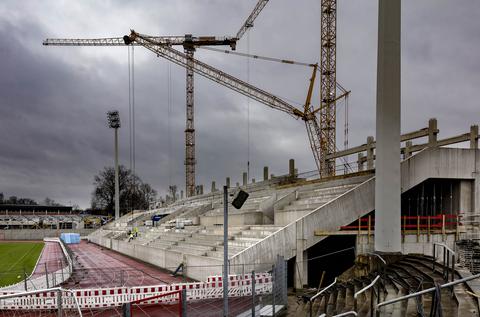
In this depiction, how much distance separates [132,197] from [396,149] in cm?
10391

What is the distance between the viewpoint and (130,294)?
1705 cm

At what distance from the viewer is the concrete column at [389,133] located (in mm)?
17891

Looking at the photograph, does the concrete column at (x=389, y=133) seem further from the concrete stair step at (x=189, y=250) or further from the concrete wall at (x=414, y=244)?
the concrete stair step at (x=189, y=250)

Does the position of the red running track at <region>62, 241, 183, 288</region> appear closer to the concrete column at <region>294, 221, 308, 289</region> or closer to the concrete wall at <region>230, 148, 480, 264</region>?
the concrete wall at <region>230, 148, 480, 264</region>

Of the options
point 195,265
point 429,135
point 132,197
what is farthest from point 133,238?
point 132,197

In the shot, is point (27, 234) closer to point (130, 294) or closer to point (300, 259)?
point (130, 294)

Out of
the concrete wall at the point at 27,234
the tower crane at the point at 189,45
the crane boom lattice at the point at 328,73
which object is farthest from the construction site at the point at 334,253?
the tower crane at the point at 189,45

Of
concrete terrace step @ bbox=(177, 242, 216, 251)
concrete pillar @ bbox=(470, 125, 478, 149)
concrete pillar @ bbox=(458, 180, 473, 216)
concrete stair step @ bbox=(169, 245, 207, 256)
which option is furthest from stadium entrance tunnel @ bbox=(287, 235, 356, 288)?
concrete pillar @ bbox=(470, 125, 478, 149)

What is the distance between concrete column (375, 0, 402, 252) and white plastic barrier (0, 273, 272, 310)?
18.2ft

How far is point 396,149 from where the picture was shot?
58.7 feet

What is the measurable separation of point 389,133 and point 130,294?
12.7 meters

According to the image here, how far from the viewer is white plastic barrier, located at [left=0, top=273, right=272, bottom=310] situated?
1606 cm

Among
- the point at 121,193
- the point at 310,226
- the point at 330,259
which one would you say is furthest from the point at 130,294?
the point at 121,193

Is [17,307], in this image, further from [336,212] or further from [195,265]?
[336,212]
